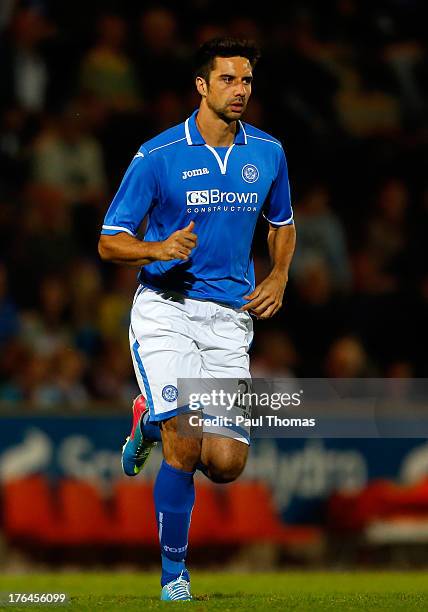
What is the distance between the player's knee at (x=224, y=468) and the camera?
296 inches

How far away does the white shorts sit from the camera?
24.7 feet

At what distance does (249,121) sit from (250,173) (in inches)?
268

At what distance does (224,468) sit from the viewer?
7.51m

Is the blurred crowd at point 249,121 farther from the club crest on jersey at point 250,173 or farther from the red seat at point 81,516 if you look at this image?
the club crest on jersey at point 250,173

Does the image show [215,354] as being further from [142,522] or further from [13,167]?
[13,167]

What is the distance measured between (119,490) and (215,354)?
13.9 feet

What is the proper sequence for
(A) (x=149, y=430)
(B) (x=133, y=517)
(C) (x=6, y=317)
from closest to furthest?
(A) (x=149, y=430)
(B) (x=133, y=517)
(C) (x=6, y=317)

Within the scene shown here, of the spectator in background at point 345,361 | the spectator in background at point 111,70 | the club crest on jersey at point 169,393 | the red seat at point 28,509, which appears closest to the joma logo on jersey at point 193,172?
the club crest on jersey at point 169,393

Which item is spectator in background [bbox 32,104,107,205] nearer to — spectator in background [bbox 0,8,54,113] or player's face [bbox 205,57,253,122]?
spectator in background [bbox 0,8,54,113]

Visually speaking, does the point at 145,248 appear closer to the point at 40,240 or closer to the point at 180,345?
the point at 180,345

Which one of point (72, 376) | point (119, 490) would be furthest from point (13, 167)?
point (119, 490)

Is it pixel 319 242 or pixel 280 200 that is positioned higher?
pixel 280 200

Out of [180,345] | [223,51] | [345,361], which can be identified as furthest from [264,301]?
[345,361]

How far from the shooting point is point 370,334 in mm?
13320
